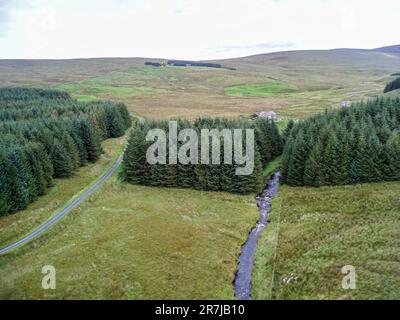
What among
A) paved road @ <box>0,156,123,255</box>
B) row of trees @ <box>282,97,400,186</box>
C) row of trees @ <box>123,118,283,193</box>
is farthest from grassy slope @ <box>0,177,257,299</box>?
row of trees @ <box>282,97,400,186</box>

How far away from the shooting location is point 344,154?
216 ft

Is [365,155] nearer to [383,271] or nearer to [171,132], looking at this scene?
[383,271]

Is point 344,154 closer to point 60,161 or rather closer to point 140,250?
point 140,250

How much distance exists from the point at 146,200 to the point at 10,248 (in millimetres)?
25402

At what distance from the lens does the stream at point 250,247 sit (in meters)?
39.2

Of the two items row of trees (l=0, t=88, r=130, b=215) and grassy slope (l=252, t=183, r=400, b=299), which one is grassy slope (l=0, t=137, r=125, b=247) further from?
grassy slope (l=252, t=183, r=400, b=299)

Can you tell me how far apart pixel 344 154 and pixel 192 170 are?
107 ft

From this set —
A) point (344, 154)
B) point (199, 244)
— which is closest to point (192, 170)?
point (199, 244)

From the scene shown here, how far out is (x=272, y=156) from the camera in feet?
310

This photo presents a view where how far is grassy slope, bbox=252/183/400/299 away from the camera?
34219 mm

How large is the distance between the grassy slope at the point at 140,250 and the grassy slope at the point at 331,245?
17.1ft

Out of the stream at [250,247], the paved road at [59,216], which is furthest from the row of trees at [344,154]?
the paved road at [59,216]

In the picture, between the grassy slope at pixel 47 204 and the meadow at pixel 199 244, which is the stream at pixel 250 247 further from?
the grassy slope at pixel 47 204
